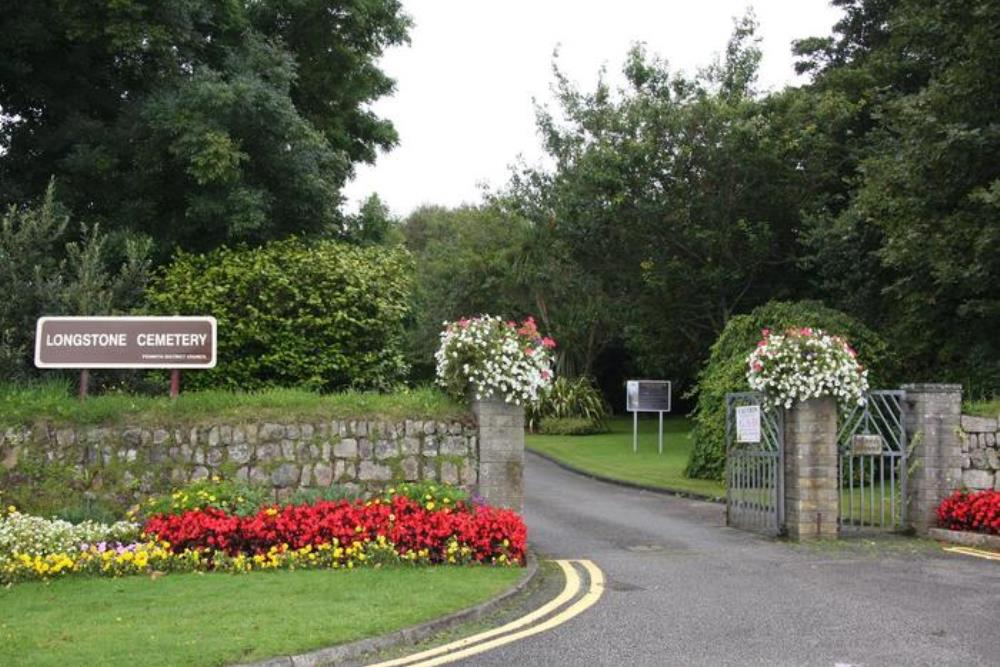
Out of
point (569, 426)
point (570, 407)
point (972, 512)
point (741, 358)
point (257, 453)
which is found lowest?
point (972, 512)

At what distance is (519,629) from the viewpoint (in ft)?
26.2

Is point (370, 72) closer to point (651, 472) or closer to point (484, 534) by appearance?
point (651, 472)

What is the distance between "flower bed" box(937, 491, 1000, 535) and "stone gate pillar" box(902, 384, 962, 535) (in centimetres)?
17

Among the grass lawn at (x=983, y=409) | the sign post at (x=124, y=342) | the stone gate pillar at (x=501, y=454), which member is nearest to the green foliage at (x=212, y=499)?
the sign post at (x=124, y=342)

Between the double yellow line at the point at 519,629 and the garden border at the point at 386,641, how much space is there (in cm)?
29

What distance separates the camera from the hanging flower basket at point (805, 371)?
42.7 ft

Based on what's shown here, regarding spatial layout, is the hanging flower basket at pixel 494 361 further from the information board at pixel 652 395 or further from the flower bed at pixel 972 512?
the information board at pixel 652 395

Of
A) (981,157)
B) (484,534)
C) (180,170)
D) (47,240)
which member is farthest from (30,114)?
(981,157)

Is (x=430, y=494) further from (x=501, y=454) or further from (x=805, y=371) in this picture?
(x=805, y=371)

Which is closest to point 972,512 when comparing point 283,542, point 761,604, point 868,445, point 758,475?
point 868,445

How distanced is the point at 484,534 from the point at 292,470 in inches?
→ 114

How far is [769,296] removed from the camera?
96.4 ft

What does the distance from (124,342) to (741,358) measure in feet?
44.5

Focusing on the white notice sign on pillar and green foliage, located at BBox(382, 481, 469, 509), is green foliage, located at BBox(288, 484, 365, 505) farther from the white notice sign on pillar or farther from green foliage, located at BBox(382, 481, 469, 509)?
the white notice sign on pillar
